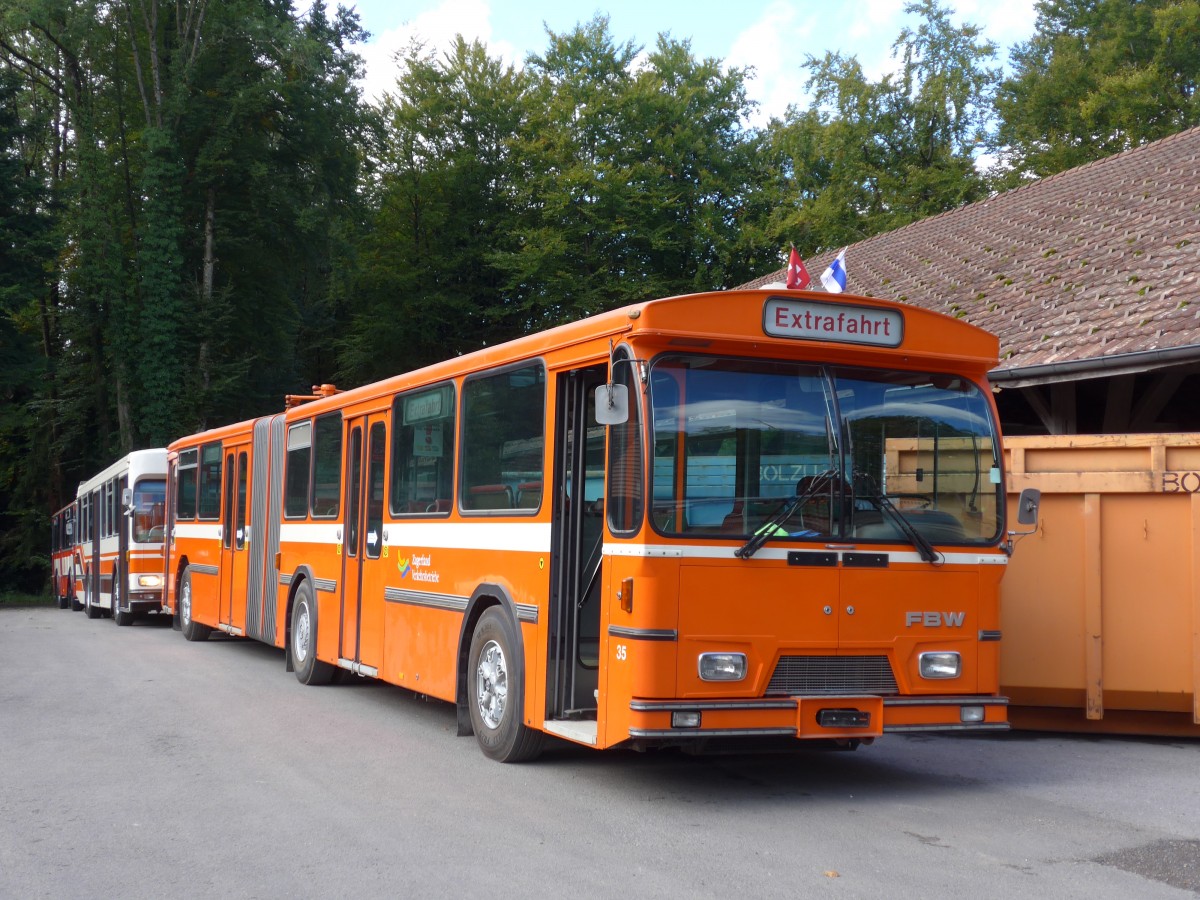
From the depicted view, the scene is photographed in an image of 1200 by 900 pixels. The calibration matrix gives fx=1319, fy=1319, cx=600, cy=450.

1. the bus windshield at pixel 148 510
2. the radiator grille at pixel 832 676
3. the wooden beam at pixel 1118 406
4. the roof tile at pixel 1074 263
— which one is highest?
the roof tile at pixel 1074 263

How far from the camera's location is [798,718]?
7453 mm

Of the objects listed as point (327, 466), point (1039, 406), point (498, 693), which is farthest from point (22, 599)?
point (498, 693)

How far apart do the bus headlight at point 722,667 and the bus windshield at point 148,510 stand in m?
18.1

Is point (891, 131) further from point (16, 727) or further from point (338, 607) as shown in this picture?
point (16, 727)

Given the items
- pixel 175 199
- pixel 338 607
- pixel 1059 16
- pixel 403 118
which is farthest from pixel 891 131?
pixel 338 607

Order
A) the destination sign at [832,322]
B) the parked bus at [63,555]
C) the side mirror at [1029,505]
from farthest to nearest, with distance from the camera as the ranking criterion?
1. the parked bus at [63,555]
2. the side mirror at [1029,505]
3. the destination sign at [832,322]

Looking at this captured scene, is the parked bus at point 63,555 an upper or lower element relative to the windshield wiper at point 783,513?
lower

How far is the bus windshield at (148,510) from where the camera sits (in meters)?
23.5

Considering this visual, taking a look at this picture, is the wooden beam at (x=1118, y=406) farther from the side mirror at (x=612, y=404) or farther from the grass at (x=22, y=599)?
the grass at (x=22, y=599)

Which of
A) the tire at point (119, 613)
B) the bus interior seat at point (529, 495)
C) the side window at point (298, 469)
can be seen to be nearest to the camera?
the bus interior seat at point (529, 495)

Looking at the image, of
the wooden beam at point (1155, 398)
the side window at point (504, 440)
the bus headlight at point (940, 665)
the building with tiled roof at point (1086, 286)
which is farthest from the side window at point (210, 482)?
the bus headlight at point (940, 665)

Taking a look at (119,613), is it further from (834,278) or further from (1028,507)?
(1028,507)

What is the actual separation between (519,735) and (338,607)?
181 inches

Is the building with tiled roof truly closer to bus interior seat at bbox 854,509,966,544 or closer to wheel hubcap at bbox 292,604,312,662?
bus interior seat at bbox 854,509,966,544
